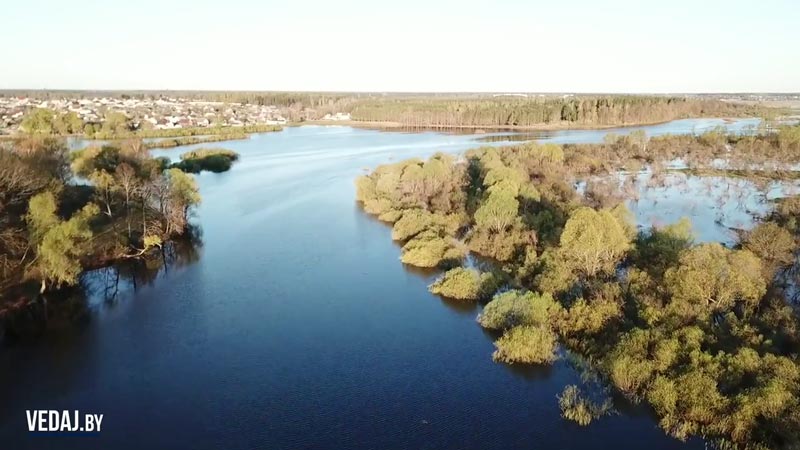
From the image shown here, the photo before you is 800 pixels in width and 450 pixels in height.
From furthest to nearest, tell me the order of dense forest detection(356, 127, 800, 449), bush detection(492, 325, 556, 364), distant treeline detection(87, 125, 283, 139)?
distant treeline detection(87, 125, 283, 139) < bush detection(492, 325, 556, 364) < dense forest detection(356, 127, 800, 449)

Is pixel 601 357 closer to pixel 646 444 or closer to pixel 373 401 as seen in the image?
pixel 646 444

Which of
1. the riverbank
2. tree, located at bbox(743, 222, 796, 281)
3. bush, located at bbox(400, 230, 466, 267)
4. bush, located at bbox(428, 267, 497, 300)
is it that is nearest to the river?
bush, located at bbox(428, 267, 497, 300)

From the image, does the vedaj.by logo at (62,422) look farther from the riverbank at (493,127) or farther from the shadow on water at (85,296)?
the riverbank at (493,127)

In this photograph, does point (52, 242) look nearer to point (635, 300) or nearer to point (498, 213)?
point (498, 213)

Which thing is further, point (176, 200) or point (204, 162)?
point (204, 162)

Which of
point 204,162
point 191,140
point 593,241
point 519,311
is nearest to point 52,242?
point 519,311

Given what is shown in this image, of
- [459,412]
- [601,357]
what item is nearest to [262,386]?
[459,412]

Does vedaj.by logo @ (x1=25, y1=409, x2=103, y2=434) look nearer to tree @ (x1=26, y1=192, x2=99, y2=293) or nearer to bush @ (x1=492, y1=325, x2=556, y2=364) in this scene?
tree @ (x1=26, y1=192, x2=99, y2=293)

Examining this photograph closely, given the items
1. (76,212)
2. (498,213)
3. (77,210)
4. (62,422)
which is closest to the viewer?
(62,422)
